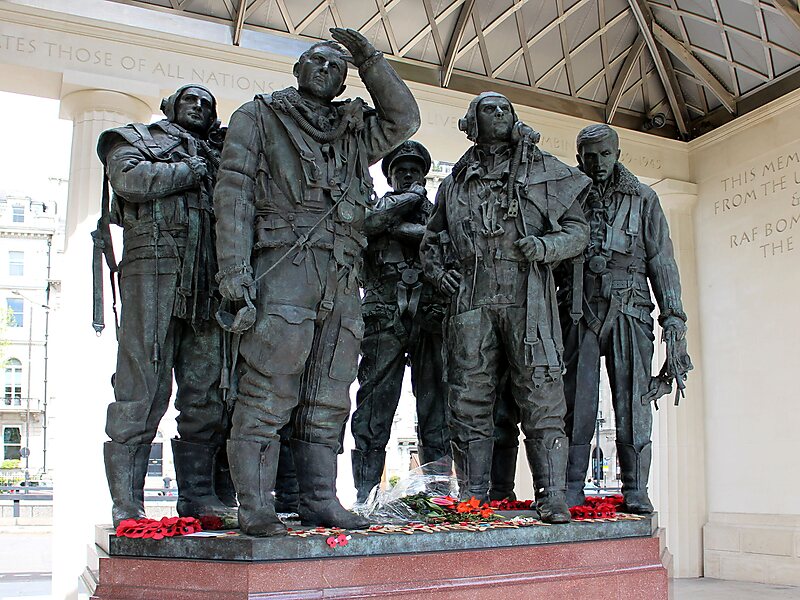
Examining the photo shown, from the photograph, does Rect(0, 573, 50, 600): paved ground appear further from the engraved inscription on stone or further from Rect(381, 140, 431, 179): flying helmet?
the engraved inscription on stone

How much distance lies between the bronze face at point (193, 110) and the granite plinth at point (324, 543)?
8.12 feet

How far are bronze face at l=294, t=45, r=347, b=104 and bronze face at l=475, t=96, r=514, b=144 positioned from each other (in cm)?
113

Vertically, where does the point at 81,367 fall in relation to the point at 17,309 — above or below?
below

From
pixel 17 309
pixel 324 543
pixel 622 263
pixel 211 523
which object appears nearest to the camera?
pixel 324 543

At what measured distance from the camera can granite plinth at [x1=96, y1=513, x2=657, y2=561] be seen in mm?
3980

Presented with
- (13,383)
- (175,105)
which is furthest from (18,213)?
(175,105)

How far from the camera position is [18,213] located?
140ft

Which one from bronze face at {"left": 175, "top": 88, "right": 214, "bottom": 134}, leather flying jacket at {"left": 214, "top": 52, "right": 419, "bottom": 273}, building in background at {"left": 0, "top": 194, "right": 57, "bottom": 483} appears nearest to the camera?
leather flying jacket at {"left": 214, "top": 52, "right": 419, "bottom": 273}

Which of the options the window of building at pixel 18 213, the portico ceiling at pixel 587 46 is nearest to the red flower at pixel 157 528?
the portico ceiling at pixel 587 46

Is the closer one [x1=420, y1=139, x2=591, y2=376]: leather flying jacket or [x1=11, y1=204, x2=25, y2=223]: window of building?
[x1=420, y1=139, x2=591, y2=376]: leather flying jacket

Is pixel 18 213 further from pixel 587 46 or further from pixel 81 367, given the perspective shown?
pixel 81 367

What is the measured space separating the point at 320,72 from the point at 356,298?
1.23 metres

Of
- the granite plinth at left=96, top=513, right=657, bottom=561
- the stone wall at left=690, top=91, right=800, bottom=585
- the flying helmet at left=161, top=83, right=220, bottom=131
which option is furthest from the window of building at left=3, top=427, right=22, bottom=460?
the granite plinth at left=96, top=513, right=657, bottom=561

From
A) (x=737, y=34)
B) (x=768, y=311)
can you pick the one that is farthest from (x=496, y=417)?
(x=737, y=34)
